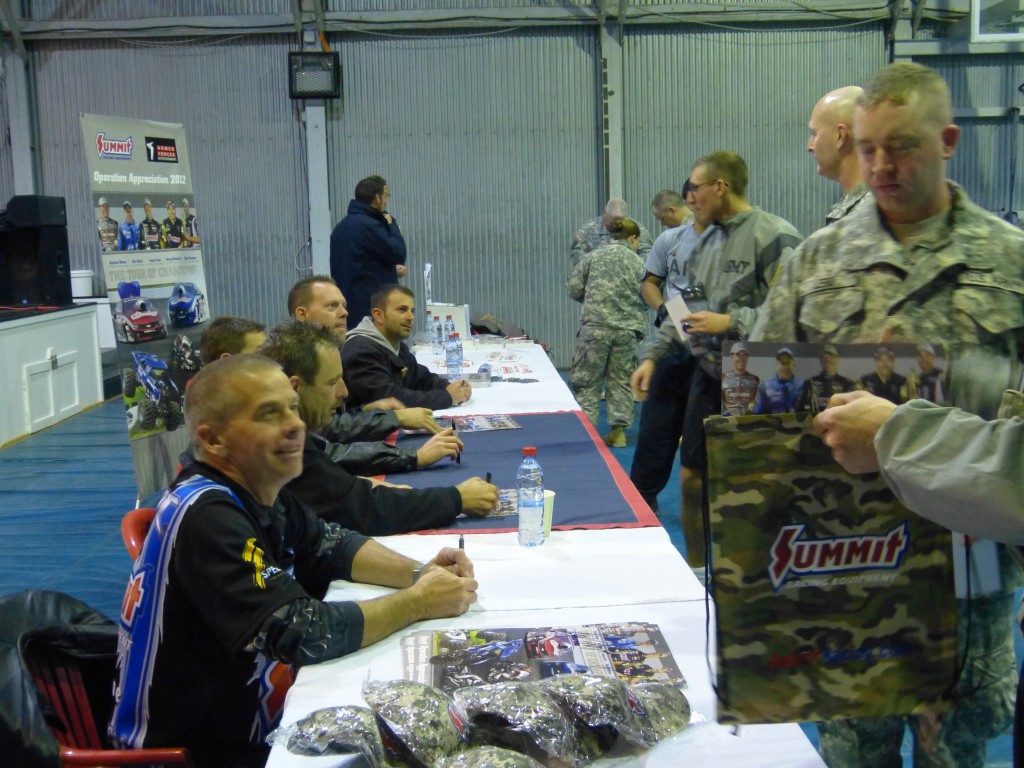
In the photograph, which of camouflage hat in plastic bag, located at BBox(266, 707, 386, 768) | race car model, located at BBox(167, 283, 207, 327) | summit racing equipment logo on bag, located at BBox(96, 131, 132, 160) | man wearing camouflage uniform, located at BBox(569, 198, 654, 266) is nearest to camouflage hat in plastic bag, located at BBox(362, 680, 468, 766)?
camouflage hat in plastic bag, located at BBox(266, 707, 386, 768)

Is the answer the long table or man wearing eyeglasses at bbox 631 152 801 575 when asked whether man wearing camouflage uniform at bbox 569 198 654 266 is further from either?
the long table

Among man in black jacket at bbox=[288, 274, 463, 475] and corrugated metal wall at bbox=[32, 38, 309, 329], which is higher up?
corrugated metal wall at bbox=[32, 38, 309, 329]

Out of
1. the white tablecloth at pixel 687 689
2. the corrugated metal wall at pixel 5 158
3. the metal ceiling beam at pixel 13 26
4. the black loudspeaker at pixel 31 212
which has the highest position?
the metal ceiling beam at pixel 13 26

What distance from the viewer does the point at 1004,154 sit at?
29.9ft

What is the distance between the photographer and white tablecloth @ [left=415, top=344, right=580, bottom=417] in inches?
156

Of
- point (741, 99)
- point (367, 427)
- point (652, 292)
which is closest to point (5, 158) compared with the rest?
point (741, 99)

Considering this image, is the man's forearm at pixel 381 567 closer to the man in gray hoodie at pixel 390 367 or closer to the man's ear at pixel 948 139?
the man's ear at pixel 948 139

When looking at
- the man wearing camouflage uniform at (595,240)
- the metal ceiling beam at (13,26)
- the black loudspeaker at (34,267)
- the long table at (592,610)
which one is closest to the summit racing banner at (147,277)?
the long table at (592,610)

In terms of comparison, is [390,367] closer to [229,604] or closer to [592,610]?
[592,610]

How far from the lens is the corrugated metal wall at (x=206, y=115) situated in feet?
29.7

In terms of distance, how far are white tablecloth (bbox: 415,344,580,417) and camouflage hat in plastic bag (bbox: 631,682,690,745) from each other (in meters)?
2.49

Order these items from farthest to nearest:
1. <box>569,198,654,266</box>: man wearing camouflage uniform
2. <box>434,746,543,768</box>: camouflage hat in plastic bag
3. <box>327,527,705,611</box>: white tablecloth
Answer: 1. <box>569,198,654,266</box>: man wearing camouflage uniform
2. <box>327,527,705,611</box>: white tablecloth
3. <box>434,746,543,768</box>: camouflage hat in plastic bag

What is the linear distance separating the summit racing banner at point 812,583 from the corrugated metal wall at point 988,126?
8.78 metres

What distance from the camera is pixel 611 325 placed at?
6.21m
